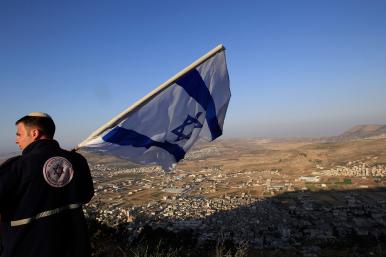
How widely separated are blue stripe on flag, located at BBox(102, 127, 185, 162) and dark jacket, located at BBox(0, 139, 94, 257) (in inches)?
71.7

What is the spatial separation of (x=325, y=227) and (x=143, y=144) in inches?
920

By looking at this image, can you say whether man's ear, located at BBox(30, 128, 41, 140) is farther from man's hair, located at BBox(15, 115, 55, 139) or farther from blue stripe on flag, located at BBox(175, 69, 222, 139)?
blue stripe on flag, located at BBox(175, 69, 222, 139)

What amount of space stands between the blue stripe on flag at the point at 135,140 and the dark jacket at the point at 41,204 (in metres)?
1.82

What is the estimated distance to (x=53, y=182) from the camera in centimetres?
305

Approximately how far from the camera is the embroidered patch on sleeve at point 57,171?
3014 millimetres

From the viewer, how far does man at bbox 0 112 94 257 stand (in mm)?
2900

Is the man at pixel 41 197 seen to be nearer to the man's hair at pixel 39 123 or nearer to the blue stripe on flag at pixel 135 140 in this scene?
the man's hair at pixel 39 123

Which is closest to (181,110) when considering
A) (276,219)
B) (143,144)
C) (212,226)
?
(143,144)

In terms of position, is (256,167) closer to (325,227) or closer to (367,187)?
(367,187)

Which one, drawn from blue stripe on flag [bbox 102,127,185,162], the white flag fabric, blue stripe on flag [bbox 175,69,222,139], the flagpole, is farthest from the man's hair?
blue stripe on flag [bbox 175,69,222,139]

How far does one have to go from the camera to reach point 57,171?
10.1 feet

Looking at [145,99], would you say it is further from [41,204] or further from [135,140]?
[41,204]

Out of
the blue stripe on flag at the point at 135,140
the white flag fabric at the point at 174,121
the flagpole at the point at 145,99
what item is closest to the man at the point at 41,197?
the flagpole at the point at 145,99

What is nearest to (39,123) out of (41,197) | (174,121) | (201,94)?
(41,197)
